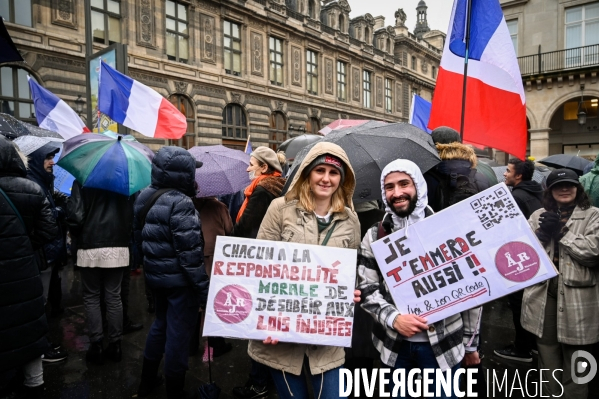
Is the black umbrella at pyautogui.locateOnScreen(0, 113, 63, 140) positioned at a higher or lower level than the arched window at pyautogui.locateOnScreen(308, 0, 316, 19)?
lower

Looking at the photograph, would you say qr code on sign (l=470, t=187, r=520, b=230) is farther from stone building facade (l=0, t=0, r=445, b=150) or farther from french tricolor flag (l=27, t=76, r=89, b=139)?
stone building facade (l=0, t=0, r=445, b=150)

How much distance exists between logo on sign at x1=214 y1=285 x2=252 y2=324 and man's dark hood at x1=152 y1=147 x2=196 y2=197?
1.37 metres

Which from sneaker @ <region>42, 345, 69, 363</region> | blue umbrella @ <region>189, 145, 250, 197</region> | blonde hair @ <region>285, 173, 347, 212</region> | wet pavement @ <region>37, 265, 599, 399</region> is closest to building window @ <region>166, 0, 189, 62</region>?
blue umbrella @ <region>189, 145, 250, 197</region>

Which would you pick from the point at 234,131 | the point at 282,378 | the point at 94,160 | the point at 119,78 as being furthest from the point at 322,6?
the point at 282,378

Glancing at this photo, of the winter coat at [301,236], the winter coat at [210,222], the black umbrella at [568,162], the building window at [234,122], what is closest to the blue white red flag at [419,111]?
the black umbrella at [568,162]

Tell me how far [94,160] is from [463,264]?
3348 mm

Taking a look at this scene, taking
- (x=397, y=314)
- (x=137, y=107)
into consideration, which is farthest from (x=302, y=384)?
(x=137, y=107)

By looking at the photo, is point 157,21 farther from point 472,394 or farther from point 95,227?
point 472,394

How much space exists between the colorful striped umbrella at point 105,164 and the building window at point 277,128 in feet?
65.2

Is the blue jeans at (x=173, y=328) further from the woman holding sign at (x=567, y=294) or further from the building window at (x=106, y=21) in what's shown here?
the building window at (x=106, y=21)

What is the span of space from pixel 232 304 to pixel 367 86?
31.2 meters

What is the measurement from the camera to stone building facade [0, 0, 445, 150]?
1446cm

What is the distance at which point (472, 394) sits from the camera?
103 inches

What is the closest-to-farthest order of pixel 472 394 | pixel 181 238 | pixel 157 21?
pixel 472 394 → pixel 181 238 → pixel 157 21
